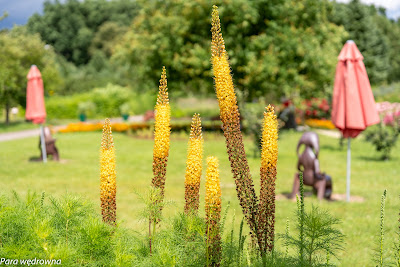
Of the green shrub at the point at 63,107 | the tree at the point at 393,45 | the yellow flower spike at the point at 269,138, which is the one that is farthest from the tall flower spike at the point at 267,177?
the tree at the point at 393,45

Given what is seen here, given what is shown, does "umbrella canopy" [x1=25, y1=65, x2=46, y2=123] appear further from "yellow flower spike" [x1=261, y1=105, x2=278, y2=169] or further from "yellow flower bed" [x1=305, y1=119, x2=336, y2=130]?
"yellow flower bed" [x1=305, y1=119, x2=336, y2=130]

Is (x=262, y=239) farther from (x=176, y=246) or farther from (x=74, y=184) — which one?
(x=74, y=184)

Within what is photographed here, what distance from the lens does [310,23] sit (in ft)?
70.1

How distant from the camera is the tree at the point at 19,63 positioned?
1014 inches


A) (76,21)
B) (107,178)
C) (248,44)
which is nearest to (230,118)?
(107,178)

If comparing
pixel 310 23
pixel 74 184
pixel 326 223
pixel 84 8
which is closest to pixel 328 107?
pixel 310 23

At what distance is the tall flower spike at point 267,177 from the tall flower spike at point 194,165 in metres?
0.46

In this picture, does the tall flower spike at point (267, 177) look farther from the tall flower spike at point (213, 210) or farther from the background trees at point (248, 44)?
the background trees at point (248, 44)

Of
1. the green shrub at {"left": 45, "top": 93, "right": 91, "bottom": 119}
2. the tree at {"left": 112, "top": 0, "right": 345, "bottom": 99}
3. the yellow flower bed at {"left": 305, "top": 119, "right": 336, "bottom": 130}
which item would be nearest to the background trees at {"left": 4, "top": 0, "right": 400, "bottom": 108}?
the tree at {"left": 112, "top": 0, "right": 345, "bottom": 99}

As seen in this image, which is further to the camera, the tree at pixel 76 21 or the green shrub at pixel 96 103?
the tree at pixel 76 21

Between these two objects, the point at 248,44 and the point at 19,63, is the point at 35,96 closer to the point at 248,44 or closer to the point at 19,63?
the point at 248,44

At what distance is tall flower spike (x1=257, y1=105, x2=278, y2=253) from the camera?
2.93 m

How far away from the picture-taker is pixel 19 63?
87.8 ft

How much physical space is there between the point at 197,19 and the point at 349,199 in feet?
45.8
